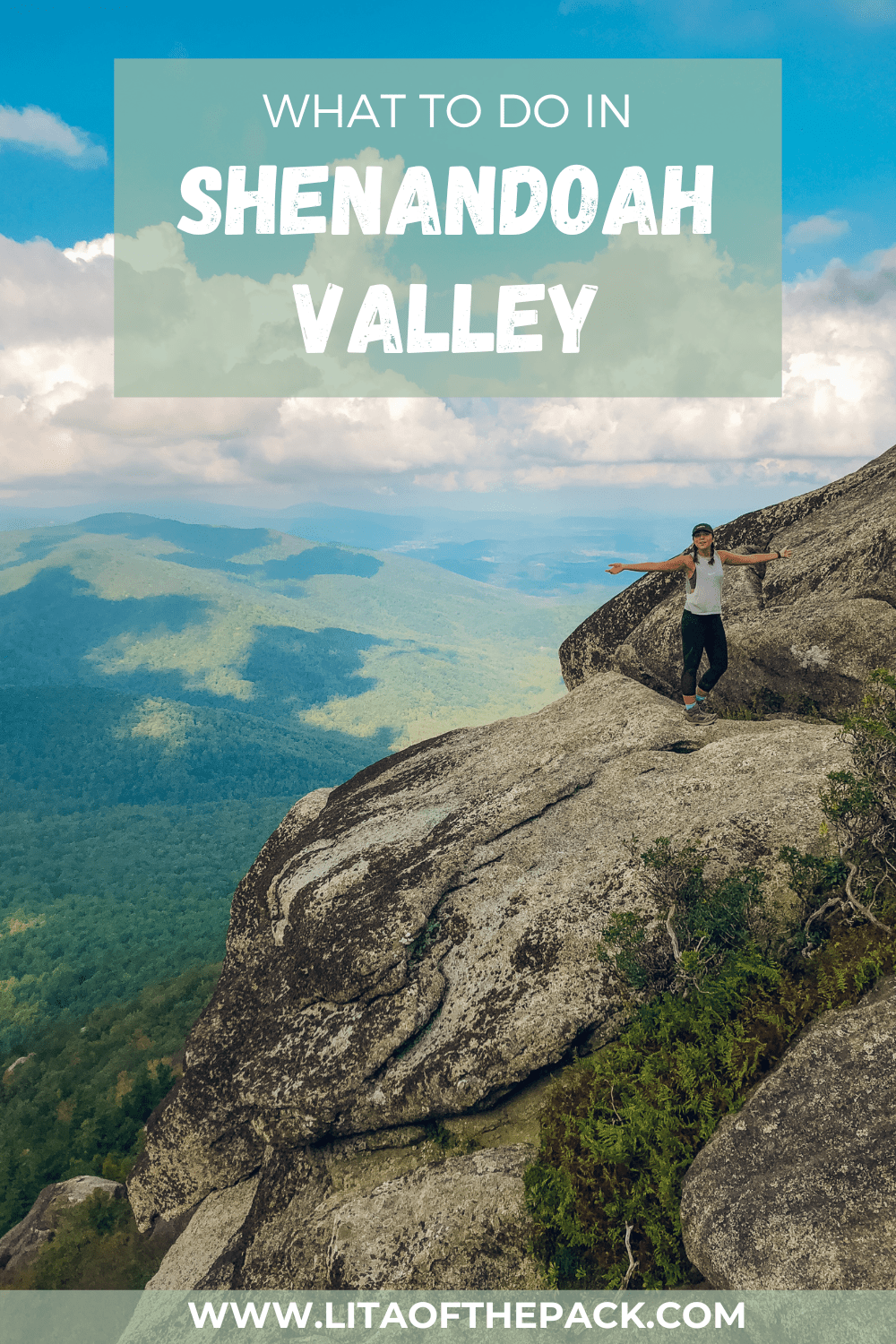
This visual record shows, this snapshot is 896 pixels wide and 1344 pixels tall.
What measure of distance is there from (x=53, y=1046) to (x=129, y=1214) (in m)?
75.1

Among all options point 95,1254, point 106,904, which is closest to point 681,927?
point 95,1254

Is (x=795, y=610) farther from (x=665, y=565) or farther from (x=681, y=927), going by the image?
(x=681, y=927)

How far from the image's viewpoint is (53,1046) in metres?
82.6

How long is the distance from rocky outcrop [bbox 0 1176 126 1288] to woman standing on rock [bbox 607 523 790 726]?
83.9 ft

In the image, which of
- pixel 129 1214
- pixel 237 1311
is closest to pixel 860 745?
pixel 237 1311

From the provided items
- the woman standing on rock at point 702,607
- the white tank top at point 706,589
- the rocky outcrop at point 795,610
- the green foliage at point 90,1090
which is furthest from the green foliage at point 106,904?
the white tank top at point 706,589

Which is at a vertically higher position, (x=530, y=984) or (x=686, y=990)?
(x=686, y=990)

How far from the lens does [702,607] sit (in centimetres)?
1466

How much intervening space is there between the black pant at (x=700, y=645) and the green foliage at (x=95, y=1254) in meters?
19.5

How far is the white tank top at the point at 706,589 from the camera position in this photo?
1425 centimetres

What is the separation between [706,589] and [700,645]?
4.15 ft

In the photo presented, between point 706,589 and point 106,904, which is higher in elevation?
point 706,589

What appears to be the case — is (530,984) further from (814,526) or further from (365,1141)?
(814,526)

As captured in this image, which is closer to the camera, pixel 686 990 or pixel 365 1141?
pixel 686 990
